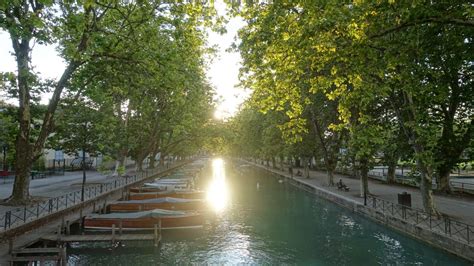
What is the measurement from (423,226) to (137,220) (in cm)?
1670

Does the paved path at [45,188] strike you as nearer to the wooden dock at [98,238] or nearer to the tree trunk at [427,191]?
the wooden dock at [98,238]

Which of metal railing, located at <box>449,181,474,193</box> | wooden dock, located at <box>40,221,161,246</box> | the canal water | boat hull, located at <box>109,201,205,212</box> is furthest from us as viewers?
metal railing, located at <box>449,181,474,193</box>

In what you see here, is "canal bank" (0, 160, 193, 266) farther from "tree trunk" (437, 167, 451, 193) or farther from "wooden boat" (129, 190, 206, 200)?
"tree trunk" (437, 167, 451, 193)

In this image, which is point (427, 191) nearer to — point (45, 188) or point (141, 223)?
point (141, 223)

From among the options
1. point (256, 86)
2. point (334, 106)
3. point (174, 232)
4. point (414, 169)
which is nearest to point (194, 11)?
point (256, 86)

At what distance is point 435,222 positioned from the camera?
63.5 feet

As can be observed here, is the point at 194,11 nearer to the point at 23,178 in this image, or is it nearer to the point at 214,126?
the point at 23,178

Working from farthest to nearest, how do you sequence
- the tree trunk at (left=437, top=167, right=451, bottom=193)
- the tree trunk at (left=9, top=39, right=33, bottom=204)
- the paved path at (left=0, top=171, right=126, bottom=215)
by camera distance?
1. the tree trunk at (left=437, top=167, right=451, bottom=193)
2. the paved path at (left=0, top=171, right=126, bottom=215)
3. the tree trunk at (left=9, top=39, right=33, bottom=204)

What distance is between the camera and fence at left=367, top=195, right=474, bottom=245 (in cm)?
1642

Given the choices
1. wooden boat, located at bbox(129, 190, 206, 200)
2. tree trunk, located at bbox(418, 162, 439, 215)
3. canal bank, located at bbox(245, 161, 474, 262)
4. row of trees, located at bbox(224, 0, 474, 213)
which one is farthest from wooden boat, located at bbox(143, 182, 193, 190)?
tree trunk, located at bbox(418, 162, 439, 215)

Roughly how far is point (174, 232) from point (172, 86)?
375 inches

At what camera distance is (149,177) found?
166ft

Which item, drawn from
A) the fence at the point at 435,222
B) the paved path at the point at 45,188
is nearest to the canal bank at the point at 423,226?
the fence at the point at 435,222

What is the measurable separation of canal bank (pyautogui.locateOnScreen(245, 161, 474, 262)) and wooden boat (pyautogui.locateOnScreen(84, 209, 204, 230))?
41.9 feet
